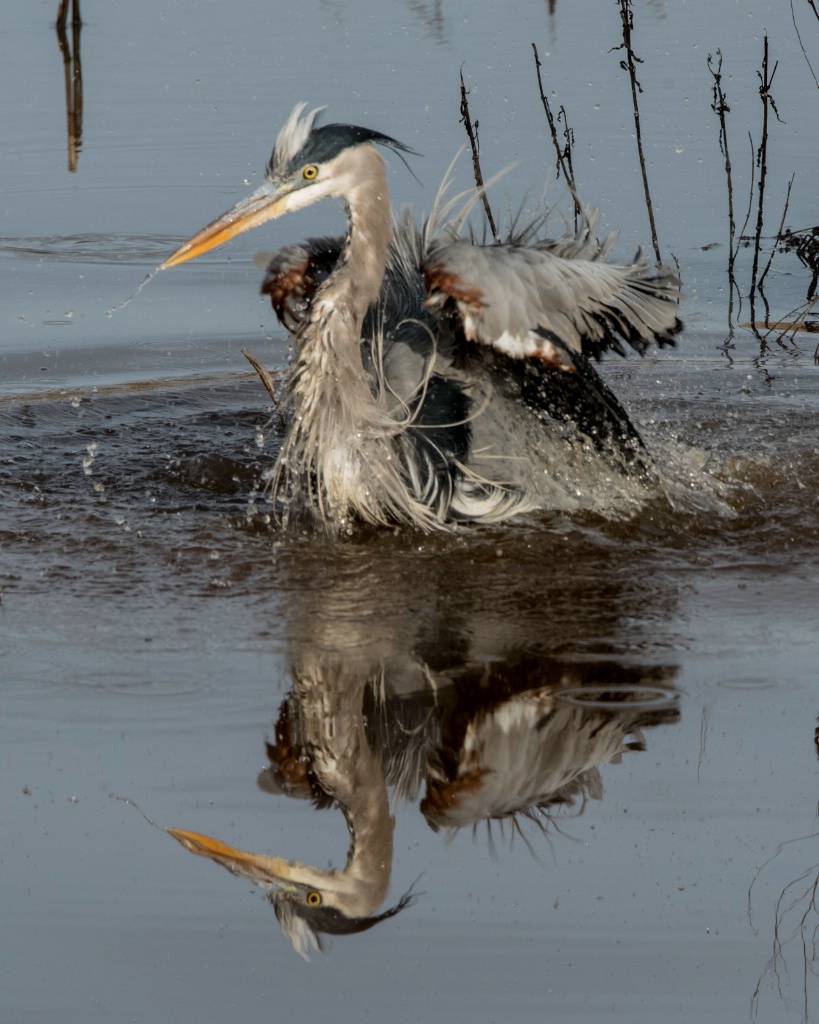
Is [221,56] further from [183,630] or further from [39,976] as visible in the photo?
[39,976]

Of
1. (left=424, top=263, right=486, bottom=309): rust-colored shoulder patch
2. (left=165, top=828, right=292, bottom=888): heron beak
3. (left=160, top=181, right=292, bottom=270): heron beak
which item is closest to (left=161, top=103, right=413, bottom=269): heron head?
(left=160, top=181, right=292, bottom=270): heron beak

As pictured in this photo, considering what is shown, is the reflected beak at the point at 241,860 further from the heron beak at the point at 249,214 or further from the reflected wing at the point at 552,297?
the heron beak at the point at 249,214

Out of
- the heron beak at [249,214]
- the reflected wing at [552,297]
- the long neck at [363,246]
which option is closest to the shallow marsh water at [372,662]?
the reflected wing at [552,297]

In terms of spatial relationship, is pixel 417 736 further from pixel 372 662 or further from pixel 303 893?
pixel 303 893

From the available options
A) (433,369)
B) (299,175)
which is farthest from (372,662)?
(299,175)

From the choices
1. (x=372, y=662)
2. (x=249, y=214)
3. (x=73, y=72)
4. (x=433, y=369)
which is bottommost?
(x=372, y=662)

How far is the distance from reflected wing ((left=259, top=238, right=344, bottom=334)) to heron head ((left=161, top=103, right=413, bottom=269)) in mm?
476

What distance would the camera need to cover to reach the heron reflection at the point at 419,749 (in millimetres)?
3162

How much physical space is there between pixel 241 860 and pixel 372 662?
3.45 ft

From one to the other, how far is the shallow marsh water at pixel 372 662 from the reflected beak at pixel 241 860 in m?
0.03

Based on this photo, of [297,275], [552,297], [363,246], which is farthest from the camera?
[297,275]

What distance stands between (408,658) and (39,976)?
1576 mm

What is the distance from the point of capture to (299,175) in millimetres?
5070

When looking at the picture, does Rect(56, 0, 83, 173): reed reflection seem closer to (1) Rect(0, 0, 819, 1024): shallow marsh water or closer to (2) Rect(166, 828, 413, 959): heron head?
(1) Rect(0, 0, 819, 1024): shallow marsh water
